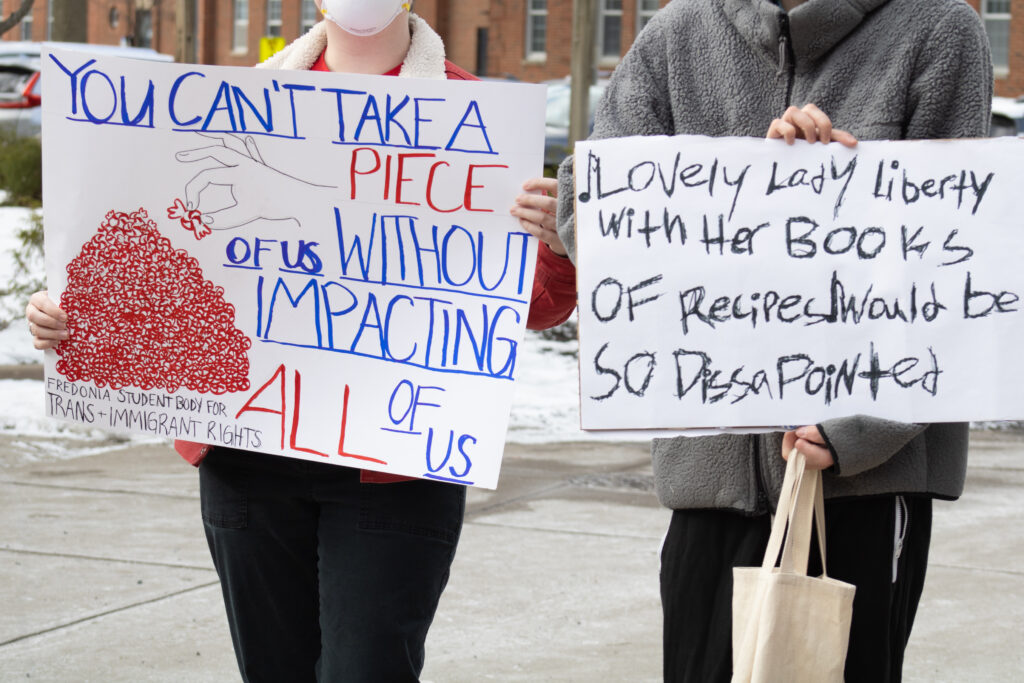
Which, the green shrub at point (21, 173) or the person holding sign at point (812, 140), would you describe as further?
the green shrub at point (21, 173)

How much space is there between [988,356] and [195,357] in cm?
147

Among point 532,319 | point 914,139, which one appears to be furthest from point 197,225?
point 914,139

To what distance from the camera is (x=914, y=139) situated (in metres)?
2.31

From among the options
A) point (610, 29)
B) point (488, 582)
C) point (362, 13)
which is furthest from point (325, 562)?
point (610, 29)

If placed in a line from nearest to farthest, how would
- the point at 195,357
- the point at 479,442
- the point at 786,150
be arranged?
the point at 786,150 → the point at 479,442 → the point at 195,357

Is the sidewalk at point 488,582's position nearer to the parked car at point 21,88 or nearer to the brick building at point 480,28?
the parked car at point 21,88

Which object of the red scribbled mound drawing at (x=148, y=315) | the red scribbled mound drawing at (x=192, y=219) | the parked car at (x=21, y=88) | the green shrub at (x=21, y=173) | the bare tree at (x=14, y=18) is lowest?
the green shrub at (x=21, y=173)

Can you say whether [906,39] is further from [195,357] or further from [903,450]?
[195,357]

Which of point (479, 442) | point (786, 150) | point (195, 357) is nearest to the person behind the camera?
point (786, 150)

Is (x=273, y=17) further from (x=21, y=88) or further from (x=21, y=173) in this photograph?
(x=21, y=173)

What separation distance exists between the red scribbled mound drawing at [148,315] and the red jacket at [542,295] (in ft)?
0.42

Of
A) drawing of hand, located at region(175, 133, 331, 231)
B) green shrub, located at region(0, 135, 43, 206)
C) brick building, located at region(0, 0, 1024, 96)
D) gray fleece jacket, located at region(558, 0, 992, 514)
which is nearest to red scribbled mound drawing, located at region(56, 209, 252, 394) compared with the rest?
drawing of hand, located at region(175, 133, 331, 231)

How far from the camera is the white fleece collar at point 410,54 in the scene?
2.68m

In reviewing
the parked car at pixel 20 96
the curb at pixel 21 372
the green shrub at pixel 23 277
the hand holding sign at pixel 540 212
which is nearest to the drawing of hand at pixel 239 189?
the hand holding sign at pixel 540 212
